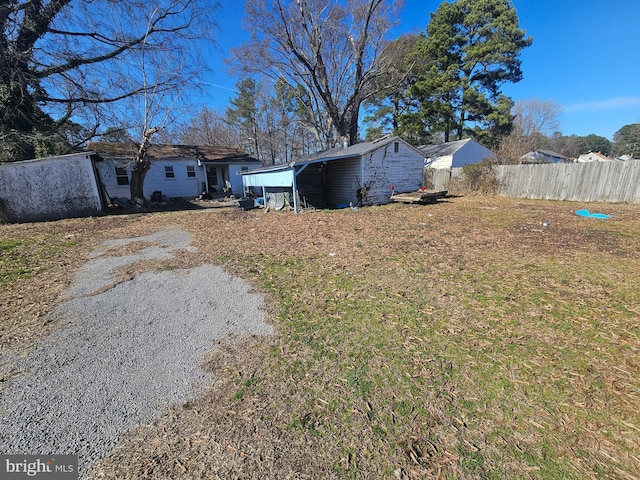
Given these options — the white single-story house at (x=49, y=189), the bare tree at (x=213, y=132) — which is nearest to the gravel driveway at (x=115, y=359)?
the white single-story house at (x=49, y=189)

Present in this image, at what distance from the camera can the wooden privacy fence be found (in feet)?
35.1

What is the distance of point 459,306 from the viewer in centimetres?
342

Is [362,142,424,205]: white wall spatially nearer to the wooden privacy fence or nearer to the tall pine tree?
the wooden privacy fence

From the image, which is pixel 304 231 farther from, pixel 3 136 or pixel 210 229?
pixel 3 136

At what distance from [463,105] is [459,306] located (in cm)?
2659

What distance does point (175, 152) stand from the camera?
19.2 meters

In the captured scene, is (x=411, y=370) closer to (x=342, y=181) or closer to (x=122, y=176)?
(x=342, y=181)

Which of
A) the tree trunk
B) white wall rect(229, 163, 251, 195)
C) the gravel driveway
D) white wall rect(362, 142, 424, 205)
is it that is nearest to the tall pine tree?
white wall rect(362, 142, 424, 205)

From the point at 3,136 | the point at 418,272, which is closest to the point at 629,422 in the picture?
the point at 418,272

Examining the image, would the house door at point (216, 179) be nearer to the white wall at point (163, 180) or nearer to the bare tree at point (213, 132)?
the white wall at point (163, 180)

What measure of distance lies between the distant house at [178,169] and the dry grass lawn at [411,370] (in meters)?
14.3

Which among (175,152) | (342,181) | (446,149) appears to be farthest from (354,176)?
(175,152)

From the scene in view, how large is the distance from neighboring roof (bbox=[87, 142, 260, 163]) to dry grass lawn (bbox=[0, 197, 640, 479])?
573 inches

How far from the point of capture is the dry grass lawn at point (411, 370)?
164cm
